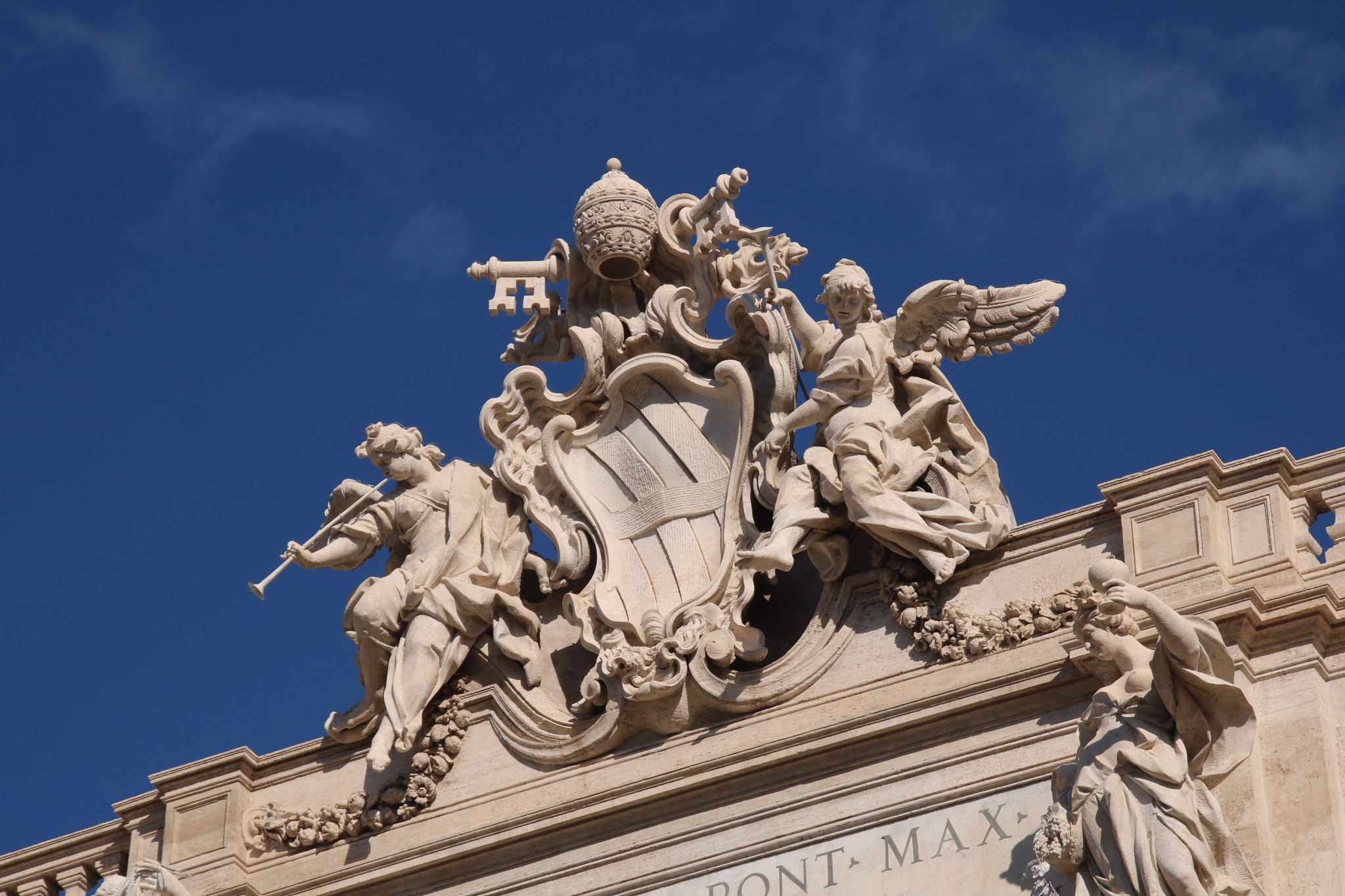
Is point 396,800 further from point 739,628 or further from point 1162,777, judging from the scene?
point 1162,777

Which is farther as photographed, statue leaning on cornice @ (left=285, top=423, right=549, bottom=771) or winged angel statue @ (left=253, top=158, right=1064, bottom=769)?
statue leaning on cornice @ (left=285, top=423, right=549, bottom=771)

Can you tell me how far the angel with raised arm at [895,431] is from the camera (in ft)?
57.2

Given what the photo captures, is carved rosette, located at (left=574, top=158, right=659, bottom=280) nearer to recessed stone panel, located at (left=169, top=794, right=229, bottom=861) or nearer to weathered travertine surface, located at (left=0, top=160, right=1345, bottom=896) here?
weathered travertine surface, located at (left=0, top=160, right=1345, bottom=896)

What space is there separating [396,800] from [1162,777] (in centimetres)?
469

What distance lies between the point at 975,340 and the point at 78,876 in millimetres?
5868

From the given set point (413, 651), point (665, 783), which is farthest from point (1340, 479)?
point (413, 651)

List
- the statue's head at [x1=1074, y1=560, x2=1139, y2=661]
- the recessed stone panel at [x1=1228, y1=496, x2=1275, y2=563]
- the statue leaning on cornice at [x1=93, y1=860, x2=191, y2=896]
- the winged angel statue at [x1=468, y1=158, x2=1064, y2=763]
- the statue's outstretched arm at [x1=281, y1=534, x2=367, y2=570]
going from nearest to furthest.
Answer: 1. the statue's head at [x1=1074, y1=560, x2=1139, y2=661]
2. the recessed stone panel at [x1=1228, y1=496, x2=1275, y2=563]
3. the winged angel statue at [x1=468, y1=158, x2=1064, y2=763]
4. the statue leaning on cornice at [x1=93, y1=860, x2=191, y2=896]
5. the statue's outstretched arm at [x1=281, y1=534, x2=367, y2=570]

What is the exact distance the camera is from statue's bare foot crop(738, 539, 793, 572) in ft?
57.3

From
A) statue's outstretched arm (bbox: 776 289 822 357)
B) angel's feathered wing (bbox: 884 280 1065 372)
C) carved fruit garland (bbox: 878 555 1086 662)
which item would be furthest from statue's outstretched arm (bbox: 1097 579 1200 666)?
statue's outstretched arm (bbox: 776 289 822 357)

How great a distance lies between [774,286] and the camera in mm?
18625

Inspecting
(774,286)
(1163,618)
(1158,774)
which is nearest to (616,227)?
(774,286)

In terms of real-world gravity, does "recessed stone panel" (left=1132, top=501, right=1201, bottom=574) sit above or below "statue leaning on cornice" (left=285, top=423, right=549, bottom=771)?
below

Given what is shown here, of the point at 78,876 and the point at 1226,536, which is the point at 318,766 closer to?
the point at 78,876

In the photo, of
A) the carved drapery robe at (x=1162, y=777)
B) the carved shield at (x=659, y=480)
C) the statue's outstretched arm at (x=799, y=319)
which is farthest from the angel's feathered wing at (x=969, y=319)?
the carved drapery robe at (x=1162, y=777)
